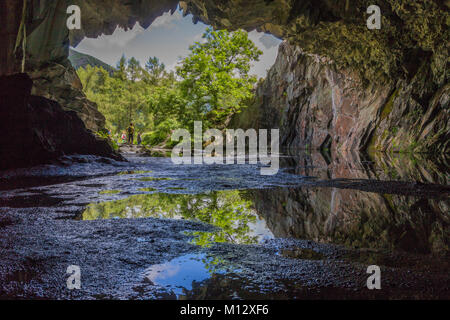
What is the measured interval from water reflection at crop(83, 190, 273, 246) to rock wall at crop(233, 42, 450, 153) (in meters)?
13.7

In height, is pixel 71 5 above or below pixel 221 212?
above

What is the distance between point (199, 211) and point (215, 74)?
1965 centimetres

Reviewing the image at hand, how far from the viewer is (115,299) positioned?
1566 millimetres

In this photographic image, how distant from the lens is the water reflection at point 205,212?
9.04ft

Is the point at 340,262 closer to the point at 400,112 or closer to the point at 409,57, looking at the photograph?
the point at 409,57

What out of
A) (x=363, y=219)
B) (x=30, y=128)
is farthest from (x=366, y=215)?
(x=30, y=128)

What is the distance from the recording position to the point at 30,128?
28.2ft

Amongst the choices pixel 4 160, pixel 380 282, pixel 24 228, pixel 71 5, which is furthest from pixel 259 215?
pixel 71 5

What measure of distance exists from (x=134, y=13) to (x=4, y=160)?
34.3 feet

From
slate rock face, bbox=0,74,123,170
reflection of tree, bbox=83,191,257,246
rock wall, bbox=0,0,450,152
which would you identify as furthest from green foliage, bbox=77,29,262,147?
reflection of tree, bbox=83,191,257,246

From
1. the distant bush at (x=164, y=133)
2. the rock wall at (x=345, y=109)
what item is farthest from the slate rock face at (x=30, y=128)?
the rock wall at (x=345, y=109)

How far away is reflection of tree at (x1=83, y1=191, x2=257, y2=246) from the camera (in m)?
2.77

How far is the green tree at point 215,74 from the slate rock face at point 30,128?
33.9ft

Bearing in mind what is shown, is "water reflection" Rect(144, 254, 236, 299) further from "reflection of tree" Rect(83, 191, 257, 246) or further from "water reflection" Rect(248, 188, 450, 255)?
"water reflection" Rect(248, 188, 450, 255)
